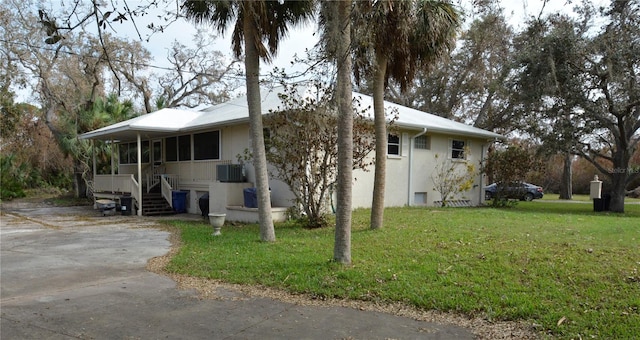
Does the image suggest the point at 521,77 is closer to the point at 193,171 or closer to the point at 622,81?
the point at 622,81

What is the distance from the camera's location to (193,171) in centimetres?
1702

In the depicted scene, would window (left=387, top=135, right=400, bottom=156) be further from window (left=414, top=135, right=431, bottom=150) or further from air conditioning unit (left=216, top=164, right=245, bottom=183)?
air conditioning unit (left=216, top=164, right=245, bottom=183)

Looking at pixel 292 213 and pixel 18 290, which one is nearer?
pixel 18 290

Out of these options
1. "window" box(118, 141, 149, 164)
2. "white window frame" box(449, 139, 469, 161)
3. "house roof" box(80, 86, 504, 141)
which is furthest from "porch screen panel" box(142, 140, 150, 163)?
"white window frame" box(449, 139, 469, 161)

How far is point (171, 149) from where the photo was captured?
18594 millimetres

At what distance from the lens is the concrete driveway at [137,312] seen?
4.48 meters

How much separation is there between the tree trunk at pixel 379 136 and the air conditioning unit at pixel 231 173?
5.66 metres

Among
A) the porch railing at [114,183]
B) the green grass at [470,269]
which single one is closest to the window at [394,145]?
the green grass at [470,269]

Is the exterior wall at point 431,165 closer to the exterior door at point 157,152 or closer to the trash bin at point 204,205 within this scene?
the trash bin at point 204,205

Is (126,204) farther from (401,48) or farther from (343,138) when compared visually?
(343,138)

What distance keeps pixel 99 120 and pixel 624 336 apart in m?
22.4

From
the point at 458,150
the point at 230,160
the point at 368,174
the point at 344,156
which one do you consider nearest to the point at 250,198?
the point at 230,160

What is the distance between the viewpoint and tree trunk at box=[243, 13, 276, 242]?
9.12 metres

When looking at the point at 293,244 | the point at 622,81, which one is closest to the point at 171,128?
the point at 293,244
